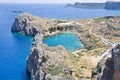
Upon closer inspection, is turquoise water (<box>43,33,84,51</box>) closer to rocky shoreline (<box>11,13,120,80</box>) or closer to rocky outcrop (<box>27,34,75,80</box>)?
rocky shoreline (<box>11,13,120,80</box>)

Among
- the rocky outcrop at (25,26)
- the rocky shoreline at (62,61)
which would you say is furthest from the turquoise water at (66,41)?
the rocky outcrop at (25,26)

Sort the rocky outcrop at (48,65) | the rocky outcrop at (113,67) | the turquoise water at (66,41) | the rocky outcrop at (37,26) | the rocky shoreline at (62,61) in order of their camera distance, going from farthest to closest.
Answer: the rocky outcrop at (37,26) < the turquoise water at (66,41) < the rocky shoreline at (62,61) < the rocky outcrop at (48,65) < the rocky outcrop at (113,67)

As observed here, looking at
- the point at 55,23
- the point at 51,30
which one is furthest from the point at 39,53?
the point at 55,23

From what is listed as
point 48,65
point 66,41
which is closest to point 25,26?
point 66,41

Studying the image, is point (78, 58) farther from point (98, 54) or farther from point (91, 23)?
point (91, 23)

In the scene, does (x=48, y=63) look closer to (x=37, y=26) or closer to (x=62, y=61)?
(x=62, y=61)

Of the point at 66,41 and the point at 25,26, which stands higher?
the point at 66,41

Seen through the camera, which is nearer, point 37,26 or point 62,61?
point 62,61

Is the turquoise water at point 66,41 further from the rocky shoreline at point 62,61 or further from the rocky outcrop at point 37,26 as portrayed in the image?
the rocky outcrop at point 37,26
